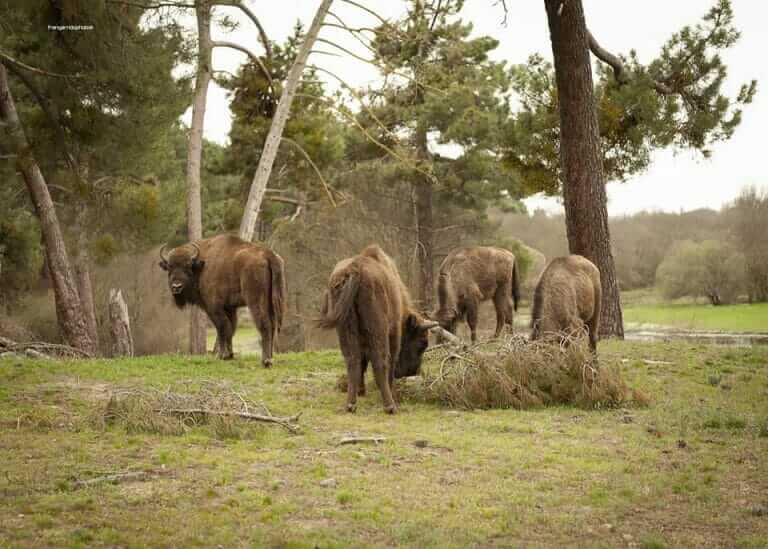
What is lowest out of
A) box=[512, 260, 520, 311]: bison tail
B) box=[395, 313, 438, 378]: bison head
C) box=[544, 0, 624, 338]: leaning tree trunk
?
box=[395, 313, 438, 378]: bison head

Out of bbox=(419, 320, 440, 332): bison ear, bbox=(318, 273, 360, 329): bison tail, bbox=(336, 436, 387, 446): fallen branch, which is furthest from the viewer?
bbox=(419, 320, 440, 332): bison ear

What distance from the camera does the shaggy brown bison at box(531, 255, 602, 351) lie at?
10797 mm

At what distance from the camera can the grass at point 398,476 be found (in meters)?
5.26

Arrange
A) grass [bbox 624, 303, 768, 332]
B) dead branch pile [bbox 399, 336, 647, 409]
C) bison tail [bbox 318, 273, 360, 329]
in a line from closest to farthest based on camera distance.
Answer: bison tail [bbox 318, 273, 360, 329] → dead branch pile [bbox 399, 336, 647, 409] → grass [bbox 624, 303, 768, 332]

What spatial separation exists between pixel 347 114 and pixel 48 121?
8.10m

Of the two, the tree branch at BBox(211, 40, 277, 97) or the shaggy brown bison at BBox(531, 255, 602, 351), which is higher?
the tree branch at BBox(211, 40, 277, 97)

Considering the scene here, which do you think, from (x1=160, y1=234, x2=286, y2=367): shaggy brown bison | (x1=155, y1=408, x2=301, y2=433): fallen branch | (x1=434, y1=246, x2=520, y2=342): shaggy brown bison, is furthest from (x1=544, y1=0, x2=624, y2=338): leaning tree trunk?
(x1=155, y1=408, x2=301, y2=433): fallen branch

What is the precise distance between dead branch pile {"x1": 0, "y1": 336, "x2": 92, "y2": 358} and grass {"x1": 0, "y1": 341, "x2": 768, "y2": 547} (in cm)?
482

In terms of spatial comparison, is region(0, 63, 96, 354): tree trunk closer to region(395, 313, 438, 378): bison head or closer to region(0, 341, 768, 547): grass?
region(0, 341, 768, 547): grass

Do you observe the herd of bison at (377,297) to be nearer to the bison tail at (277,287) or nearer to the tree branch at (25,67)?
the bison tail at (277,287)

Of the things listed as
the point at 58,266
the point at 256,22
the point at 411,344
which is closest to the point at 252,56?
the point at 256,22

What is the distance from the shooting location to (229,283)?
515 inches

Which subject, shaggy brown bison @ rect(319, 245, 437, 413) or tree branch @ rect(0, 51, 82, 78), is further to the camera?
tree branch @ rect(0, 51, 82, 78)

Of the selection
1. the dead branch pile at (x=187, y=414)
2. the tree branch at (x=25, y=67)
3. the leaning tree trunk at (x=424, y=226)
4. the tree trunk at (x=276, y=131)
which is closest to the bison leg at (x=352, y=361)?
the dead branch pile at (x=187, y=414)
